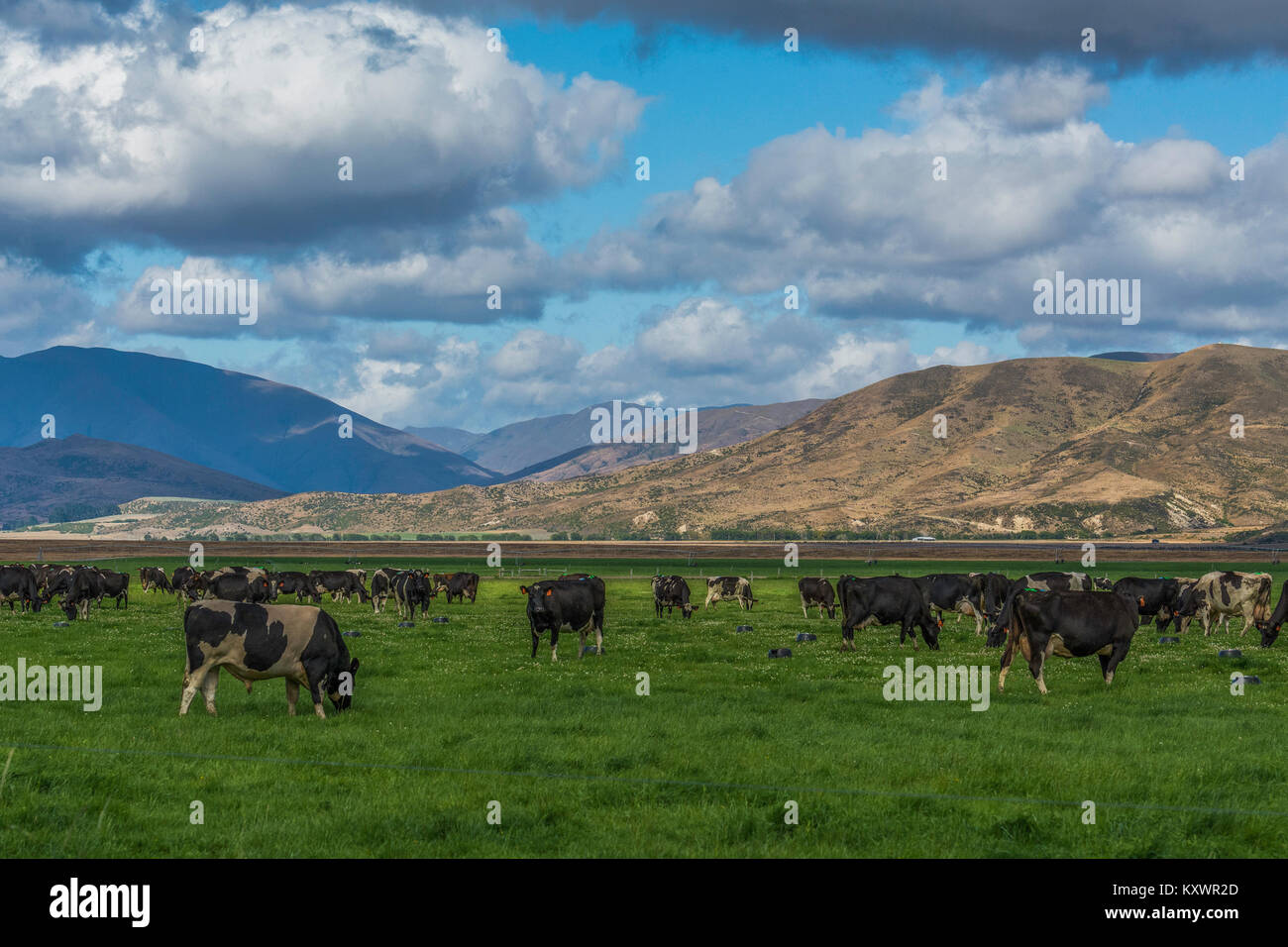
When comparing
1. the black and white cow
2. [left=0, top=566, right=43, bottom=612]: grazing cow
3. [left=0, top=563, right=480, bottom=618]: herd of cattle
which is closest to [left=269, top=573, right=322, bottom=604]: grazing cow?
[left=0, top=563, right=480, bottom=618]: herd of cattle

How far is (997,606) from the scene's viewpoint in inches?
1732

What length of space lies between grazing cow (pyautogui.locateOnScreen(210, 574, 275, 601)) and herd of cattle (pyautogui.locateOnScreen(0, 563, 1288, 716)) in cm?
8

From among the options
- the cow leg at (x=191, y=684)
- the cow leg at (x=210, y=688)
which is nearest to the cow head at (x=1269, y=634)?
the cow leg at (x=210, y=688)

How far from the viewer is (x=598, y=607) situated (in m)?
34.5

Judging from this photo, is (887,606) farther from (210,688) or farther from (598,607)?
(210,688)

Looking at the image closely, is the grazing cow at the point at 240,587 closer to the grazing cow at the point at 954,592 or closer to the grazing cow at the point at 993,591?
the grazing cow at the point at 954,592

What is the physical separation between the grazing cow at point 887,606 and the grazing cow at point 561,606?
28.2 ft

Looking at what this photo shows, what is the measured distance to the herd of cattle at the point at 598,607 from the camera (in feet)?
73.4

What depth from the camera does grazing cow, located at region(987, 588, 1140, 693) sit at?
2675 cm

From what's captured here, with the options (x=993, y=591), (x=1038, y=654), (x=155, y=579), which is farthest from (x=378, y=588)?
(x=1038, y=654)

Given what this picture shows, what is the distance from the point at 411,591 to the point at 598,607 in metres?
24.4

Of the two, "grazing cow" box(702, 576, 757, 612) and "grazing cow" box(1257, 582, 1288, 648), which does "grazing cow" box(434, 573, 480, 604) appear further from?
"grazing cow" box(1257, 582, 1288, 648)
